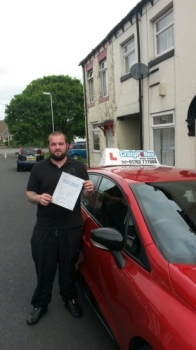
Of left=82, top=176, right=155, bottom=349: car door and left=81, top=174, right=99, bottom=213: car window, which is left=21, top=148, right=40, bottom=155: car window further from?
left=82, top=176, right=155, bottom=349: car door

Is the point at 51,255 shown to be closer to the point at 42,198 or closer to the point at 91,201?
the point at 42,198

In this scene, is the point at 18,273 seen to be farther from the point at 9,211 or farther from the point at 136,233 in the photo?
the point at 9,211

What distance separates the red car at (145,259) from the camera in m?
1.65

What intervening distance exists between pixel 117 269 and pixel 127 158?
7.45ft

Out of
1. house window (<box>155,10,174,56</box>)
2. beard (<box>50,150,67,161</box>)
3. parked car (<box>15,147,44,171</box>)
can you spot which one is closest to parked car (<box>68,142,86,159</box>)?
parked car (<box>15,147,44,171</box>)

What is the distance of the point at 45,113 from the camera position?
32.8 metres


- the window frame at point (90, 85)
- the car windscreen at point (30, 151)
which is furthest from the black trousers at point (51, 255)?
the car windscreen at point (30, 151)

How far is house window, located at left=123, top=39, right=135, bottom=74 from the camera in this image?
10.9m

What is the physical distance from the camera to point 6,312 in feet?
10.8

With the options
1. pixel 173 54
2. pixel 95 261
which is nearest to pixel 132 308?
pixel 95 261

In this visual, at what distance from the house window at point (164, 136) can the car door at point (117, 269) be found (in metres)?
6.12

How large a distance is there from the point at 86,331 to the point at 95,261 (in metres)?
0.75

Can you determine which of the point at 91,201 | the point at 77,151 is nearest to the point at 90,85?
the point at 77,151

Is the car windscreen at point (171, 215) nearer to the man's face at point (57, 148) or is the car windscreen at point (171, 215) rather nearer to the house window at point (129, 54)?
the man's face at point (57, 148)
